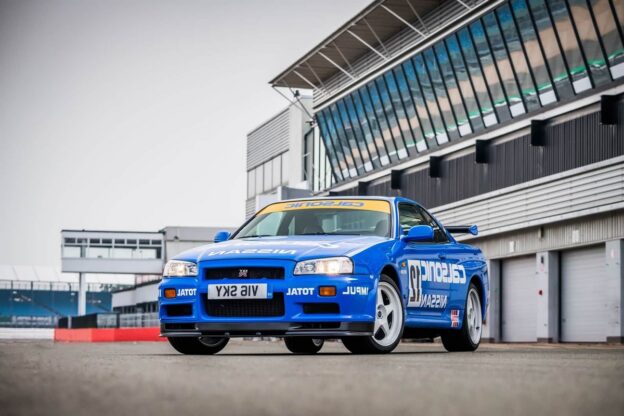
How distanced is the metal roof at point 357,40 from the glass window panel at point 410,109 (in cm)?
155

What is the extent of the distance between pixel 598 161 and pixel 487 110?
562cm

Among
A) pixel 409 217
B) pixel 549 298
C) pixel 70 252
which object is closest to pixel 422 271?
pixel 409 217

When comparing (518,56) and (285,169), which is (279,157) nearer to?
(285,169)

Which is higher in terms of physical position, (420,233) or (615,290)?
(420,233)

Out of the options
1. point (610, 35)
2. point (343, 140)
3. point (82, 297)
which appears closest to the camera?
point (610, 35)

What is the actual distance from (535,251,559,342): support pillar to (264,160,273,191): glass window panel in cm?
2993

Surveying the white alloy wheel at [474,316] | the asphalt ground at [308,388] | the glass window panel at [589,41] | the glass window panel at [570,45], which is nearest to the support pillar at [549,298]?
the glass window panel at [570,45]

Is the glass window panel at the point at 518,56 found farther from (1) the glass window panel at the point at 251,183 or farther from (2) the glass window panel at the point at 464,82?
(1) the glass window panel at the point at 251,183

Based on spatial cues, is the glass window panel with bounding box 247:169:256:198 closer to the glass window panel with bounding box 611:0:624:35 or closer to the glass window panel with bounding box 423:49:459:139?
the glass window panel with bounding box 423:49:459:139

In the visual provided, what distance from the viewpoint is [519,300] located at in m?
31.2

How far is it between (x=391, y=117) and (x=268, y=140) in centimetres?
2180

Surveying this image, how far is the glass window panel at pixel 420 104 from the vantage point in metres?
34.8

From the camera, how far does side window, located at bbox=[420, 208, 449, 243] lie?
42.5 ft

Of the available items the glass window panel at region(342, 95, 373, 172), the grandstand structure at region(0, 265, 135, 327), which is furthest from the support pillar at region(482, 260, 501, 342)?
the grandstand structure at region(0, 265, 135, 327)
